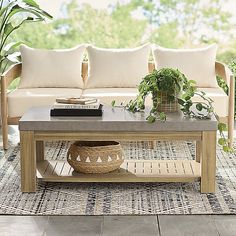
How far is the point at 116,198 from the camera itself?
388 cm

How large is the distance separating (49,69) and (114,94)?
0.70 m

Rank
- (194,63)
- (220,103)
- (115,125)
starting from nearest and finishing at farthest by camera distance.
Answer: (115,125) → (220,103) → (194,63)

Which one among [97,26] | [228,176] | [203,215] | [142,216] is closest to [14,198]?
[142,216]

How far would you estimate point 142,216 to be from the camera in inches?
141

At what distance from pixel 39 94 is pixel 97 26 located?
223 centimetres

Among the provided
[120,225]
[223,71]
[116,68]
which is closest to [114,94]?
[116,68]

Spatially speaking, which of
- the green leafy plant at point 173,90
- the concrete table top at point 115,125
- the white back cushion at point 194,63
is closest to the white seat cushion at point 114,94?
the white back cushion at point 194,63

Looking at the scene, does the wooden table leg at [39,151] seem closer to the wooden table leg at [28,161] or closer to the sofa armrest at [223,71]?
the wooden table leg at [28,161]

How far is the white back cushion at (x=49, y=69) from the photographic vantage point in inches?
219

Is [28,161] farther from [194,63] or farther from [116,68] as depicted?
[194,63]

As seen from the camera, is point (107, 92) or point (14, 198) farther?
point (107, 92)

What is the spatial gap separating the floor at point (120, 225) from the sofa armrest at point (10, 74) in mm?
1803

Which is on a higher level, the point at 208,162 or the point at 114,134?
the point at 114,134

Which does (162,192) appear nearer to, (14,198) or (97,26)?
(14,198)
